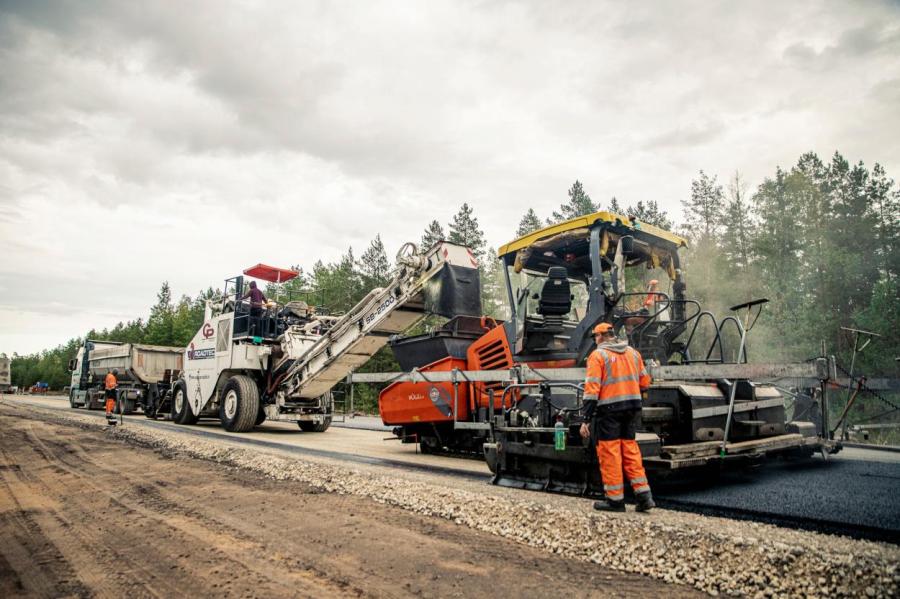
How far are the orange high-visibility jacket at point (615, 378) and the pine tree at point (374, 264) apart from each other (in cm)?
3084

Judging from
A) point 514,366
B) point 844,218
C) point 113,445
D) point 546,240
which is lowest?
point 113,445

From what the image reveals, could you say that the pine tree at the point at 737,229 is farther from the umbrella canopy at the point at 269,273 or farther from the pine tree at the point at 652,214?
the umbrella canopy at the point at 269,273

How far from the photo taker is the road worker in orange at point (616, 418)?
419 centimetres

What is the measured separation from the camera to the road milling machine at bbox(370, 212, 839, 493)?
479cm

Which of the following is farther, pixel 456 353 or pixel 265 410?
pixel 265 410

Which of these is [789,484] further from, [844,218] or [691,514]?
[844,218]

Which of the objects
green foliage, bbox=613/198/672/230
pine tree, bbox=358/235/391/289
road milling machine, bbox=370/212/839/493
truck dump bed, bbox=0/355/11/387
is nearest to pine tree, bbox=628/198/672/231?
green foliage, bbox=613/198/672/230

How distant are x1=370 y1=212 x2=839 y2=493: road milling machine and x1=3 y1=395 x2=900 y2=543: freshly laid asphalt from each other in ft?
0.94

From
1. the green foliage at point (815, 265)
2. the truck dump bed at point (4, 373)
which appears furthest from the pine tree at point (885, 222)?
the truck dump bed at point (4, 373)

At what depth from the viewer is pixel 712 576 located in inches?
114

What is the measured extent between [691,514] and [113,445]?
8641 mm

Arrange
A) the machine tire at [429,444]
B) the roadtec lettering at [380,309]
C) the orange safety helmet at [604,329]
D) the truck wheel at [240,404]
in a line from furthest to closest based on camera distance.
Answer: the truck wheel at [240,404], the roadtec lettering at [380,309], the machine tire at [429,444], the orange safety helmet at [604,329]

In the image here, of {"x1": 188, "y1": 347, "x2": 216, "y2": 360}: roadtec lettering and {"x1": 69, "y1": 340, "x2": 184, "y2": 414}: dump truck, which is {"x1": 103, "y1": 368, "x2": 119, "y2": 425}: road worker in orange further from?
{"x1": 188, "y1": 347, "x2": 216, "y2": 360}: roadtec lettering

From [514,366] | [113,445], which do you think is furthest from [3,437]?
[514,366]
